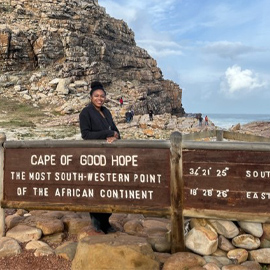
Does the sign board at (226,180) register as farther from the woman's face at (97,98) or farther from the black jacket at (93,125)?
the woman's face at (97,98)

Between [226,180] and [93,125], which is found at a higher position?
[93,125]

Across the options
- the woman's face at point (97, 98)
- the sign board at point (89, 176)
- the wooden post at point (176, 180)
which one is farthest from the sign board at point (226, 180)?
the woman's face at point (97, 98)

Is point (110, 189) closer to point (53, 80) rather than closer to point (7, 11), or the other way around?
point (53, 80)

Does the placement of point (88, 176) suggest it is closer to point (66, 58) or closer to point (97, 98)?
point (97, 98)

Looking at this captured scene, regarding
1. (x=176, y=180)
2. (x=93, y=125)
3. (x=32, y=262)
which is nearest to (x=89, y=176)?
(x=93, y=125)

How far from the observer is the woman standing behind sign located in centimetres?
449

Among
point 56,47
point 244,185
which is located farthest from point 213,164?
point 56,47

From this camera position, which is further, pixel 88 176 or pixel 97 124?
pixel 97 124

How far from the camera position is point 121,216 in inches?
230

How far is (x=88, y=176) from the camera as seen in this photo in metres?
4.37

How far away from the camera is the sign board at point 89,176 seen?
166 inches

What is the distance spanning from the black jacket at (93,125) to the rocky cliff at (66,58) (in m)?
39.3

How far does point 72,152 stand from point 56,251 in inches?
59.0

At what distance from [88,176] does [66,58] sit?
62.9 m
